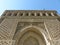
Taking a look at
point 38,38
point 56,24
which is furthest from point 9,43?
point 56,24

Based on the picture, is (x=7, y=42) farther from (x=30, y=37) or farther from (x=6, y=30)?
(x=30, y=37)

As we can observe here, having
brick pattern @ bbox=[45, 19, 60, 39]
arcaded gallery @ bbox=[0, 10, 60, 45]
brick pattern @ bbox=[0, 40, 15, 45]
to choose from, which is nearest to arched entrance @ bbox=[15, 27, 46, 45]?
arcaded gallery @ bbox=[0, 10, 60, 45]

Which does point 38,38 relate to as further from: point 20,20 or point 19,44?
point 20,20

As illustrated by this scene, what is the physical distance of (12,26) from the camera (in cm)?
878

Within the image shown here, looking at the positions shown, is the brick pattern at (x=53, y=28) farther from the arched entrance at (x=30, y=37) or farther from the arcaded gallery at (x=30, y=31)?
the arched entrance at (x=30, y=37)

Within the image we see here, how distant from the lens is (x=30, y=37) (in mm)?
8539

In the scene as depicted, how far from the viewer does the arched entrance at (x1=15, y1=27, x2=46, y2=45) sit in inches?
313

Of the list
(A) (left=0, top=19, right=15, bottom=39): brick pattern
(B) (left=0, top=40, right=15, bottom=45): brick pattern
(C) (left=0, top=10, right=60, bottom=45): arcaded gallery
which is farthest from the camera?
(A) (left=0, top=19, right=15, bottom=39): brick pattern

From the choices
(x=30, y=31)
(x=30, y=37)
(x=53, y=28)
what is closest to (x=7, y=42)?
(x=30, y=37)

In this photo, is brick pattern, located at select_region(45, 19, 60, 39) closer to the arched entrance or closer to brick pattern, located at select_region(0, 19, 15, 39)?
the arched entrance

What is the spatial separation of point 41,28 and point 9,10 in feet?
19.6

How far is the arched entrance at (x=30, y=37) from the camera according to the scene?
26.1ft

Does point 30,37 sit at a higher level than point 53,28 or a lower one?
lower

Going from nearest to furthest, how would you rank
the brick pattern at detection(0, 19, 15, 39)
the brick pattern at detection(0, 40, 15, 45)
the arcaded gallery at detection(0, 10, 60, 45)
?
the brick pattern at detection(0, 40, 15, 45) < the arcaded gallery at detection(0, 10, 60, 45) < the brick pattern at detection(0, 19, 15, 39)
